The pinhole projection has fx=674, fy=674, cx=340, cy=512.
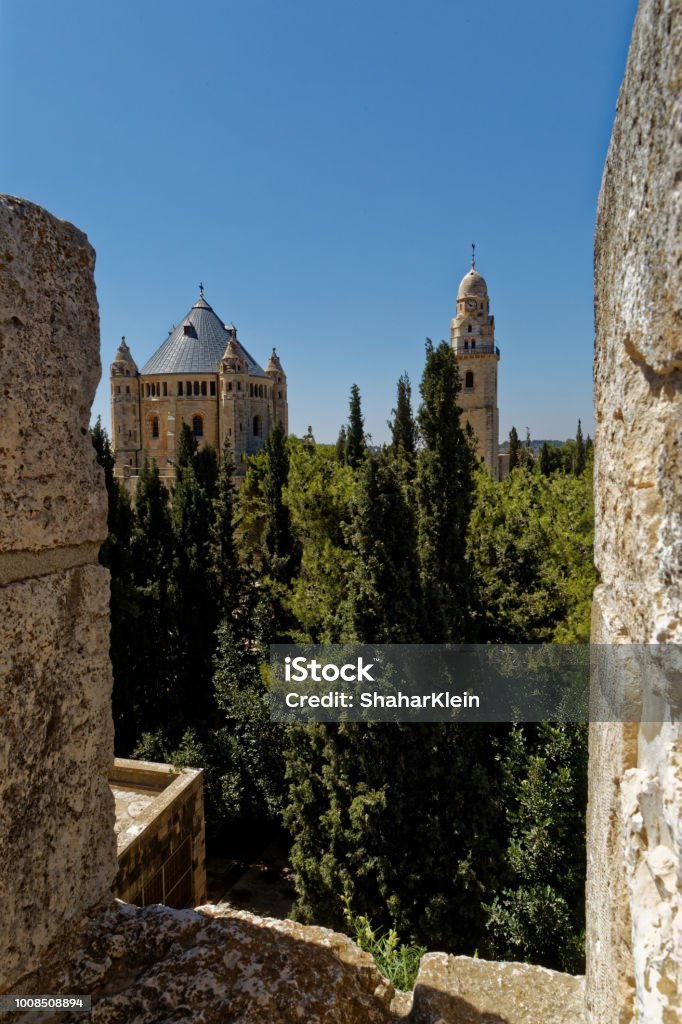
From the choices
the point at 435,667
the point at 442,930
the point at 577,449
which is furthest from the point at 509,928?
the point at 577,449

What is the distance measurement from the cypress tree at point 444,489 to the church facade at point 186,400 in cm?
2721

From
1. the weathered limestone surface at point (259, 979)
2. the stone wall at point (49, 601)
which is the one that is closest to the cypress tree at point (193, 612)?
the weathered limestone surface at point (259, 979)

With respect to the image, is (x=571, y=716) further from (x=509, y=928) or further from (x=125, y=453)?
(x=125, y=453)

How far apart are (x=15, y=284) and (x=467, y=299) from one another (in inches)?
1785

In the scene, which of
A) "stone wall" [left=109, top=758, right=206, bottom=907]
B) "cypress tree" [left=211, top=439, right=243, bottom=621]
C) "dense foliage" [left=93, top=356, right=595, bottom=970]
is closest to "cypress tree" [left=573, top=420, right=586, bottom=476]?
"dense foliage" [left=93, top=356, right=595, bottom=970]

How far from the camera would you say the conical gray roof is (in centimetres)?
4106

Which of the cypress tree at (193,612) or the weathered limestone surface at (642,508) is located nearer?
the weathered limestone surface at (642,508)

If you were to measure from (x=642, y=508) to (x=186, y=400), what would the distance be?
40.9m

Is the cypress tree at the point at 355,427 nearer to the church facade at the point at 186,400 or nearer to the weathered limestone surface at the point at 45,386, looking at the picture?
the church facade at the point at 186,400

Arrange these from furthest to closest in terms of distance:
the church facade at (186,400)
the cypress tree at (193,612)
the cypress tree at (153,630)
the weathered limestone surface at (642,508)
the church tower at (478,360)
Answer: the church tower at (478,360) < the church facade at (186,400) < the cypress tree at (193,612) < the cypress tree at (153,630) < the weathered limestone surface at (642,508)

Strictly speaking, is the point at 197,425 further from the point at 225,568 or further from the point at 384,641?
the point at 384,641

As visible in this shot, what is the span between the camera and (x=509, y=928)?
27.3ft

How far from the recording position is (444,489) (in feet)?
40.0

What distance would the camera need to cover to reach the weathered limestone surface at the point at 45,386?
5.41 feet
